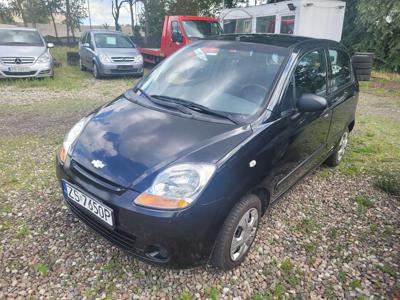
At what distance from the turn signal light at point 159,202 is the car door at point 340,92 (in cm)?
224

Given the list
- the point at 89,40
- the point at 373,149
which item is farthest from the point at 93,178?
the point at 89,40

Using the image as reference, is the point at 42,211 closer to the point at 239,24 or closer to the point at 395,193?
the point at 395,193

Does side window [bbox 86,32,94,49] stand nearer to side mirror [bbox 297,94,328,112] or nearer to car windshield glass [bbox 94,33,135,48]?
car windshield glass [bbox 94,33,135,48]

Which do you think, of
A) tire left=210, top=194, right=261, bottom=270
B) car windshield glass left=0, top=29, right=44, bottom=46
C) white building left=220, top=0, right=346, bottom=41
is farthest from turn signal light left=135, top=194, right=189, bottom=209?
white building left=220, top=0, right=346, bottom=41

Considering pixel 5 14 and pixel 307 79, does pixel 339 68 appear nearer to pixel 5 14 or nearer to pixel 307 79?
pixel 307 79

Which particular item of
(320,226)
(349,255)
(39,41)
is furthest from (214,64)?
(39,41)

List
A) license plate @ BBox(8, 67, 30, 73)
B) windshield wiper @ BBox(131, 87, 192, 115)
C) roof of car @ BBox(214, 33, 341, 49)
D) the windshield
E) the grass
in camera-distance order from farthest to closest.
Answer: the windshield < license plate @ BBox(8, 67, 30, 73) < the grass < roof of car @ BBox(214, 33, 341, 49) < windshield wiper @ BBox(131, 87, 192, 115)

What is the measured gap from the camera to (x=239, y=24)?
14141 mm

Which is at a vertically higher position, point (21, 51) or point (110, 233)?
point (21, 51)

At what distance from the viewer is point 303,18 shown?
11.0 meters

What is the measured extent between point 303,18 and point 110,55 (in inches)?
262

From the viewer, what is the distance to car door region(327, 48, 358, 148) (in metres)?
3.53

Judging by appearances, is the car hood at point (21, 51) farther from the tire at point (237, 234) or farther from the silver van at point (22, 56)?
the tire at point (237, 234)

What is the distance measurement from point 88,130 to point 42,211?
1.07 m
